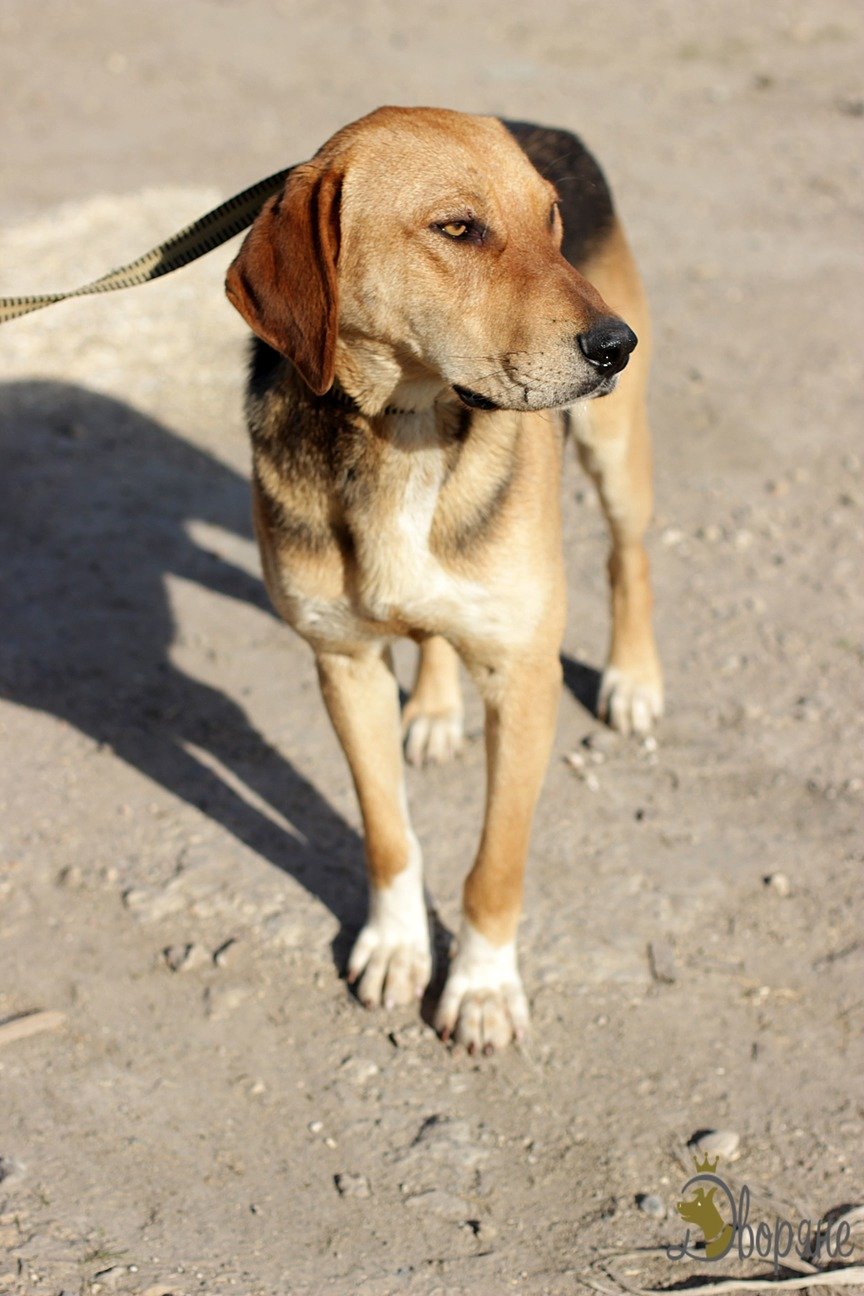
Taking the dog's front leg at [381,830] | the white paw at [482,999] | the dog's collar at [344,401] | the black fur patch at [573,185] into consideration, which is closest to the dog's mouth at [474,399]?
the dog's collar at [344,401]

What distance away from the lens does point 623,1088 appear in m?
3.25

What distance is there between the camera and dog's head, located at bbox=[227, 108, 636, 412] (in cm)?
255

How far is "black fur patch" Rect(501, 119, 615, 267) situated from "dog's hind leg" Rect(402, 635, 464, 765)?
1285mm

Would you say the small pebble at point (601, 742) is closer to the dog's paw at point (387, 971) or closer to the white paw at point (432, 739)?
the white paw at point (432, 739)

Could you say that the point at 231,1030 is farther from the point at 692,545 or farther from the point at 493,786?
the point at 692,545

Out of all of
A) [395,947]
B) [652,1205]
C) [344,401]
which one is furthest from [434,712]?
Answer: [652,1205]

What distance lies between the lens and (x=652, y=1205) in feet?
9.65

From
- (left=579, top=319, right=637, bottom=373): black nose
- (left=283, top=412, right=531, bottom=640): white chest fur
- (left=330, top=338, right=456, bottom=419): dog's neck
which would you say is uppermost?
(left=579, top=319, right=637, bottom=373): black nose

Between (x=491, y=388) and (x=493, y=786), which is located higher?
(x=491, y=388)

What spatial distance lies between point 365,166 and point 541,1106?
2134 mm

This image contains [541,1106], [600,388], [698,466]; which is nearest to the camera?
[600,388]

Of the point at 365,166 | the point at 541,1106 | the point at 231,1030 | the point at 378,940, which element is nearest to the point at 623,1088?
the point at 541,1106

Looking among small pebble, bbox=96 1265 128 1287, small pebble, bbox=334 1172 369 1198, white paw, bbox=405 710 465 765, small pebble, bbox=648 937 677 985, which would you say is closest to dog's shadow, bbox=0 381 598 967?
white paw, bbox=405 710 465 765

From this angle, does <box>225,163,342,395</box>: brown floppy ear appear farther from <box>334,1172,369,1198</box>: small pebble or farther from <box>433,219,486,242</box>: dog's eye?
<box>334,1172,369,1198</box>: small pebble
